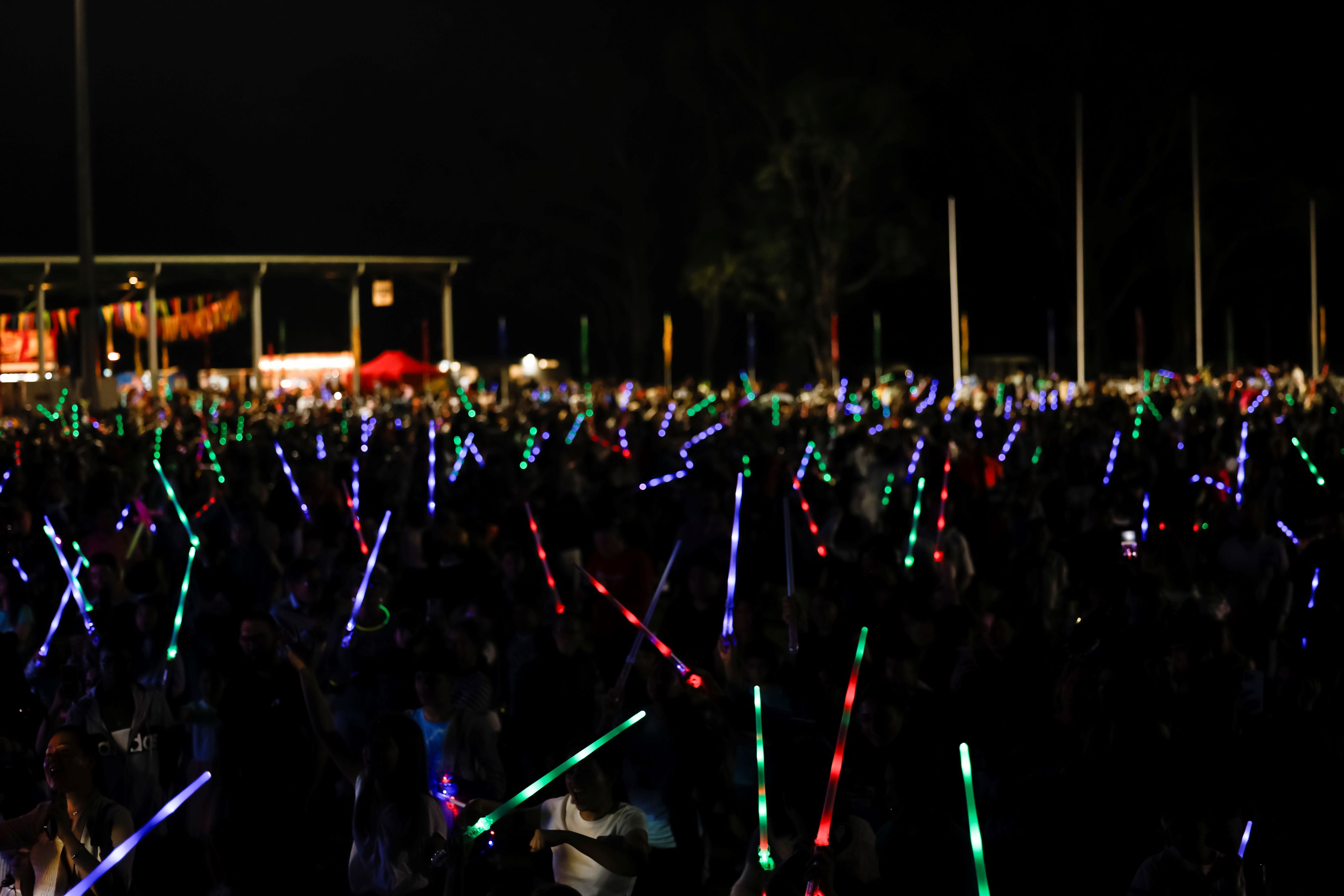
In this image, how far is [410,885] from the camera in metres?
5.05

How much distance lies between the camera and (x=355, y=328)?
37688 millimetres

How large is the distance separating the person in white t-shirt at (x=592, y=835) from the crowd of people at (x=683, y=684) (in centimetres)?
1

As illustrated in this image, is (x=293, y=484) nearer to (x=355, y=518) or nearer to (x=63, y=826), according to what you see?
(x=355, y=518)

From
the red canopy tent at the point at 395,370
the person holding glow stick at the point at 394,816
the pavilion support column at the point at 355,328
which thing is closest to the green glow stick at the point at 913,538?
the person holding glow stick at the point at 394,816

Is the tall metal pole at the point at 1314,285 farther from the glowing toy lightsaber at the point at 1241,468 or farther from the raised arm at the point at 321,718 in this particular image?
the raised arm at the point at 321,718

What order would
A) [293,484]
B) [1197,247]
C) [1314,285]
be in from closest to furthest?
1. [293,484]
2. [1197,247]
3. [1314,285]

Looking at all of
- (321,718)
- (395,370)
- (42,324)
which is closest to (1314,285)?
(395,370)

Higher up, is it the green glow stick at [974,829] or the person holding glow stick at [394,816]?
the green glow stick at [974,829]

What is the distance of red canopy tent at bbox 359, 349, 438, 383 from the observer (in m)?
40.7

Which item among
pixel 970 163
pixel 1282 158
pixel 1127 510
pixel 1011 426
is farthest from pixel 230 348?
pixel 1127 510

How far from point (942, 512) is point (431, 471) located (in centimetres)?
445

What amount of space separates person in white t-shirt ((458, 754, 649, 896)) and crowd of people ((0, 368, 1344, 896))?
1cm

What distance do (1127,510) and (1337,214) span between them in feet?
130

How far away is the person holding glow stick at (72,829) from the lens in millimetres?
4613
